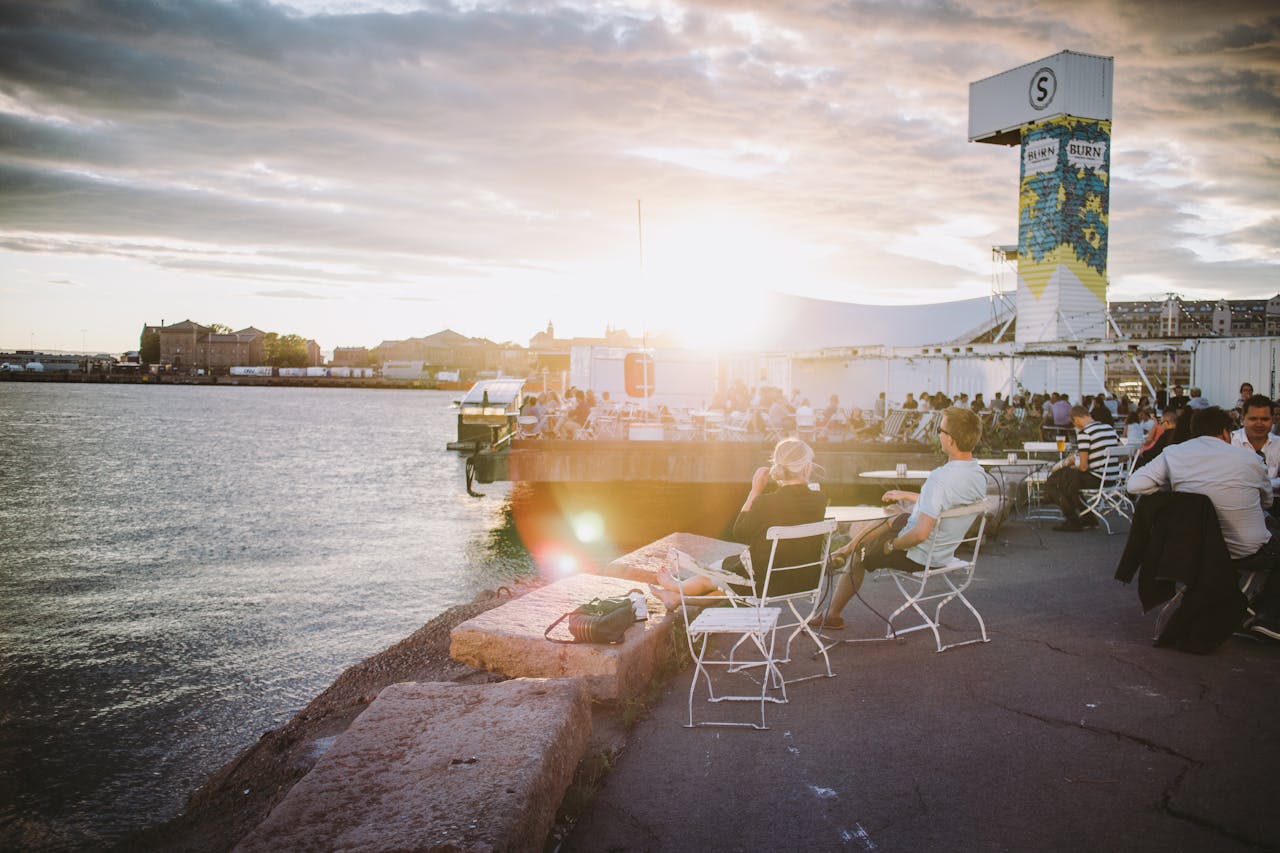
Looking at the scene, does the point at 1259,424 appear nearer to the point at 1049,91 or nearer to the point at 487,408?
the point at 1049,91

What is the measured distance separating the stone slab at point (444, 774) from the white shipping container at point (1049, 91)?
3584cm

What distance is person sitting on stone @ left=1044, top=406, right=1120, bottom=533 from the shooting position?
10.3 m

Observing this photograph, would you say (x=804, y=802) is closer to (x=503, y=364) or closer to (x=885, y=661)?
(x=885, y=661)

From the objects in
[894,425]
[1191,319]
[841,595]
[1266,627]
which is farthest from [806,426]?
[1191,319]

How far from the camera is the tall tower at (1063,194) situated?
32844mm

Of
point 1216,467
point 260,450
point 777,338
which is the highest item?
point 777,338

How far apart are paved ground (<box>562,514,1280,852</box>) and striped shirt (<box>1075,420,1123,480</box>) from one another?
16.6 ft

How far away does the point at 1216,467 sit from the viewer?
5203 mm

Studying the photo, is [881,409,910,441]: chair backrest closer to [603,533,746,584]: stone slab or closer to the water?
the water

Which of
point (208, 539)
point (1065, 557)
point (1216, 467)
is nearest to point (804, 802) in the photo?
point (1216, 467)

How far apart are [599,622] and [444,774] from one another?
165 cm

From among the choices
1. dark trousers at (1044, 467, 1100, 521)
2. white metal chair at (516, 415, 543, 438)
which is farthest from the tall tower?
dark trousers at (1044, 467, 1100, 521)

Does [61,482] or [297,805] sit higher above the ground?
[297,805]

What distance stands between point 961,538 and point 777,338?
32.5m
